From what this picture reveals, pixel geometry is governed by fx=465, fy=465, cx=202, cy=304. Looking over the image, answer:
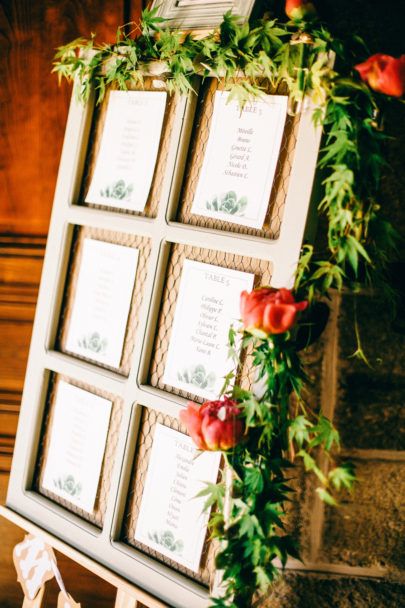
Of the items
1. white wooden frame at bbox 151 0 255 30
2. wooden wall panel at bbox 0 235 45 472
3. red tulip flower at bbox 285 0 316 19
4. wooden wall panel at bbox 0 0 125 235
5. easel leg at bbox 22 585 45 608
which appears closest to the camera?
red tulip flower at bbox 285 0 316 19

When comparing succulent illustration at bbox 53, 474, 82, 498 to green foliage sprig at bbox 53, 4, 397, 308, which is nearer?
green foliage sprig at bbox 53, 4, 397, 308

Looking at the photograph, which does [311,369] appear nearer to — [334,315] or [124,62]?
[334,315]

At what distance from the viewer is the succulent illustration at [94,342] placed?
47.6 inches

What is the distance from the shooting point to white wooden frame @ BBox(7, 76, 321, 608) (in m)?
0.93

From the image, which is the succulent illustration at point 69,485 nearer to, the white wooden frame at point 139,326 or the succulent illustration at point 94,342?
the white wooden frame at point 139,326

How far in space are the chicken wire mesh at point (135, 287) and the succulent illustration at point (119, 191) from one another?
0.09 m

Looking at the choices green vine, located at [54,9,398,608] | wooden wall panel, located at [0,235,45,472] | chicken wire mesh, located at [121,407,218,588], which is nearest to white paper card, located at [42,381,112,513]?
chicken wire mesh, located at [121,407,218,588]

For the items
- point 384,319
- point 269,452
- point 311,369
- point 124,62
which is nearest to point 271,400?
point 269,452

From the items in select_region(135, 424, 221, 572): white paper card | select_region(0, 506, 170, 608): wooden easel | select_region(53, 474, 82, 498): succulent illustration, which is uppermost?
select_region(135, 424, 221, 572): white paper card

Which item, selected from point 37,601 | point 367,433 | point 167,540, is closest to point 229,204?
point 367,433

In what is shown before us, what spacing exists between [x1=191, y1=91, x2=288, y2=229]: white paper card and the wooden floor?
1.32 meters

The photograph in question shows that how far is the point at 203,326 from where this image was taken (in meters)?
1.05

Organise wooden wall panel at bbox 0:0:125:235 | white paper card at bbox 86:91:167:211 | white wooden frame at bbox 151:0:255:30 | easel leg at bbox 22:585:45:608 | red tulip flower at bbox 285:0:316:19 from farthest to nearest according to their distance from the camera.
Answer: wooden wall panel at bbox 0:0:125:235, easel leg at bbox 22:585:45:608, white paper card at bbox 86:91:167:211, white wooden frame at bbox 151:0:255:30, red tulip flower at bbox 285:0:316:19

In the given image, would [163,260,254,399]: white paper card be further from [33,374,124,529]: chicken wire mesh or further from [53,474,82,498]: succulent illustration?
[53,474,82,498]: succulent illustration
